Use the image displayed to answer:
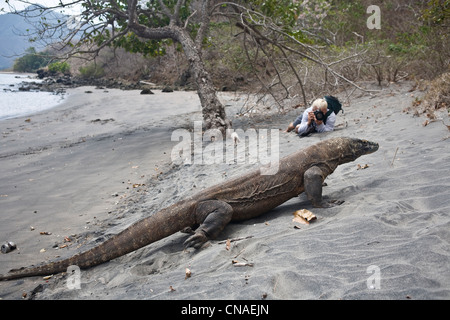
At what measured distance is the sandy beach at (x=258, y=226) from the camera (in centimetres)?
254

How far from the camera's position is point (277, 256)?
2969 mm

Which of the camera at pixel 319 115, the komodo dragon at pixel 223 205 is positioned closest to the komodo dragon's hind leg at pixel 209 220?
the komodo dragon at pixel 223 205

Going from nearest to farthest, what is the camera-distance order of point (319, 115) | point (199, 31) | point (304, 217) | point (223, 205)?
1. point (304, 217)
2. point (223, 205)
3. point (319, 115)
4. point (199, 31)

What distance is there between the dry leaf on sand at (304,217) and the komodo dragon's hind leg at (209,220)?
72cm

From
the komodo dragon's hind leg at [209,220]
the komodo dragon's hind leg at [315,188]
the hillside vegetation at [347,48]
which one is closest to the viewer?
the komodo dragon's hind leg at [209,220]

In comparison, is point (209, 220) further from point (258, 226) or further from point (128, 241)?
point (128, 241)

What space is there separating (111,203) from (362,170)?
3.90 metres

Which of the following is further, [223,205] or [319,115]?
[319,115]

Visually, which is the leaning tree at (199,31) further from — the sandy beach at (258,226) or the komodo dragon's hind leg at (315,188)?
the komodo dragon's hind leg at (315,188)

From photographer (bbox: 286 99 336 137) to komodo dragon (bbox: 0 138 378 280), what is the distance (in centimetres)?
315

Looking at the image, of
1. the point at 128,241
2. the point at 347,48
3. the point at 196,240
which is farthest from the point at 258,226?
the point at 347,48

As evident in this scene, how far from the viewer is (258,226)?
3.92 meters

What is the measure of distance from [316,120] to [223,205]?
14.1ft
